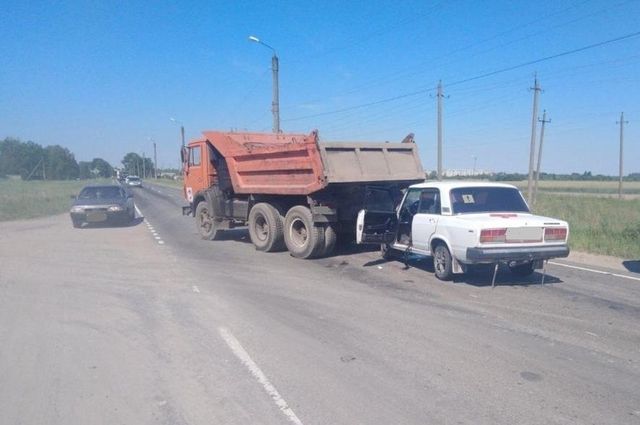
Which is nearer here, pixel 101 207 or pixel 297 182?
pixel 297 182

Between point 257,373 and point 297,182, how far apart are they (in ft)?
23.9

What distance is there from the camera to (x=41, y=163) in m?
108

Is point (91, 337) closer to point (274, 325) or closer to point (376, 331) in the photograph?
point (274, 325)

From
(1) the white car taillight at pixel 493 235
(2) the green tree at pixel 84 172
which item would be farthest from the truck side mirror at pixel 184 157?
(2) the green tree at pixel 84 172

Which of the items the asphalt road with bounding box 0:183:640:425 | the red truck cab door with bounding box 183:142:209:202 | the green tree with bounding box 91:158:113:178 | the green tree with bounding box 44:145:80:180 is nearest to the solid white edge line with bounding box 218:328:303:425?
the asphalt road with bounding box 0:183:640:425

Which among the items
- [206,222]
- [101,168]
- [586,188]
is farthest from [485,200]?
[101,168]

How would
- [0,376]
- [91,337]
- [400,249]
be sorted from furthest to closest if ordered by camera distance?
1. [400,249]
2. [91,337]
3. [0,376]

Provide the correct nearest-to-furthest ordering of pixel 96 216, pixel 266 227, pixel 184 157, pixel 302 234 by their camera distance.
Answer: pixel 302 234, pixel 266 227, pixel 184 157, pixel 96 216

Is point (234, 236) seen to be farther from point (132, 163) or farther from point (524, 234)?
point (132, 163)

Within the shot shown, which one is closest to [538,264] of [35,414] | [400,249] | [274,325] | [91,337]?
[400,249]

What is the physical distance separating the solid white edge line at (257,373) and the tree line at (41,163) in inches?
4292

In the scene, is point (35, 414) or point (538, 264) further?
point (538, 264)

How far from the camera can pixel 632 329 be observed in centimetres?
640

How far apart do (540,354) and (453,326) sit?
1167mm
